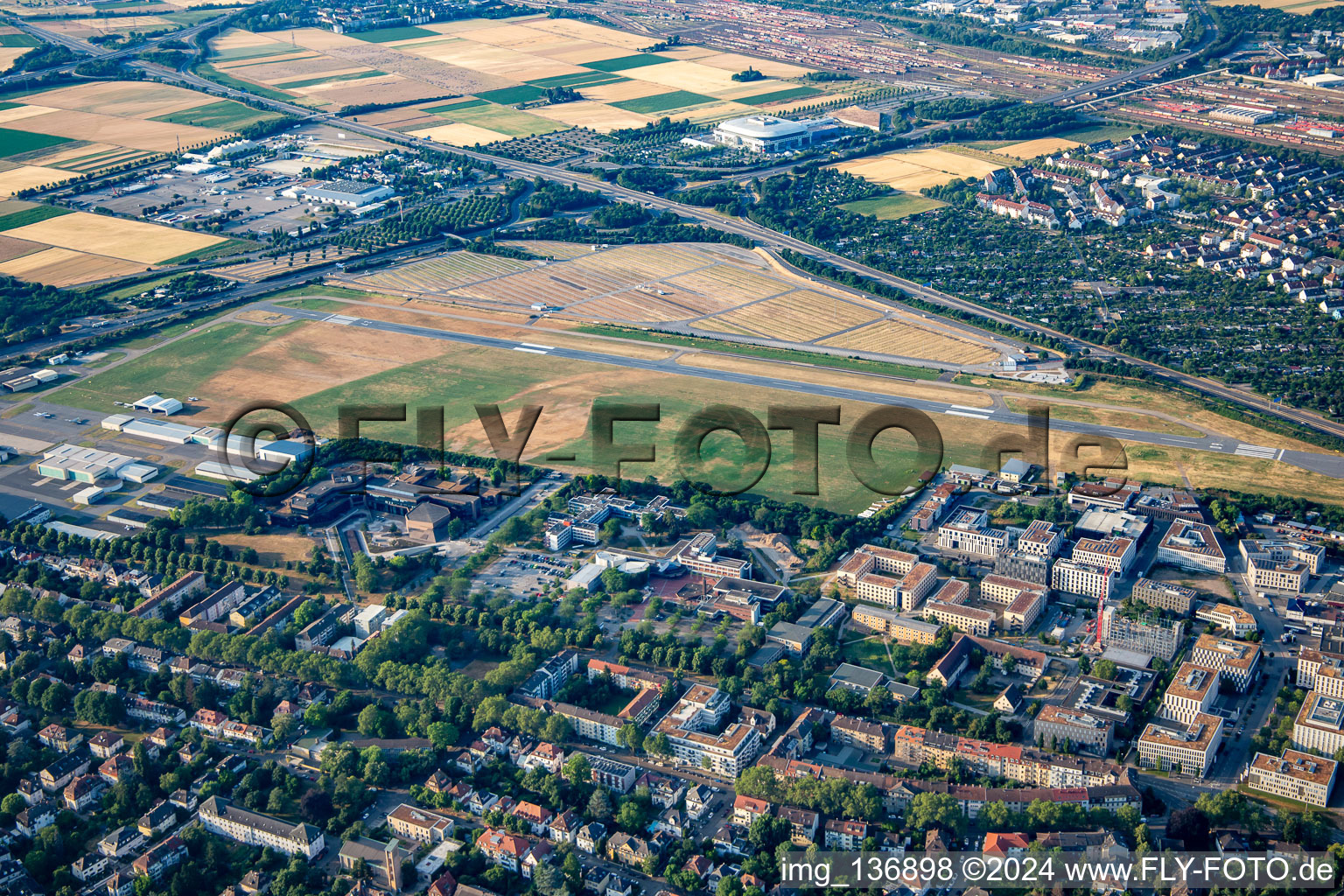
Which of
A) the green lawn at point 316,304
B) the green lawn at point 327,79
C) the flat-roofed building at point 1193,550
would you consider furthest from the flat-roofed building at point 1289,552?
the green lawn at point 327,79

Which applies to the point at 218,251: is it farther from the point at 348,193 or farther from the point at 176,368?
the point at 176,368

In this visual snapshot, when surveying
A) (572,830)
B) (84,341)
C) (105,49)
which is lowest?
(572,830)

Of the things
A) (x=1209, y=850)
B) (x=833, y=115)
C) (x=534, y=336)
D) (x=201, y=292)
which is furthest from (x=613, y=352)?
(x=833, y=115)

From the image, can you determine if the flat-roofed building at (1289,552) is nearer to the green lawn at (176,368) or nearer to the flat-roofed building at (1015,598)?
the flat-roofed building at (1015,598)

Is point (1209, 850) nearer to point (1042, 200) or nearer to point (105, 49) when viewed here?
point (1042, 200)

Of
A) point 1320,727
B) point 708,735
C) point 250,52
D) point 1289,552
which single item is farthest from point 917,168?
point 250,52

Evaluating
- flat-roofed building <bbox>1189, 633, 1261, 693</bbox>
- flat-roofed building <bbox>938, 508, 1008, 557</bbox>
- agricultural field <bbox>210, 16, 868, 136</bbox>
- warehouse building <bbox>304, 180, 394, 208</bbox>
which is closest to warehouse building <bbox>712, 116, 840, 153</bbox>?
agricultural field <bbox>210, 16, 868, 136</bbox>

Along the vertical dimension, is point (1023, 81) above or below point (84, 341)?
above
